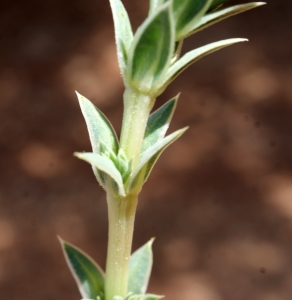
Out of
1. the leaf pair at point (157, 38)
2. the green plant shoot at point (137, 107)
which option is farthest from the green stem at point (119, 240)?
the leaf pair at point (157, 38)

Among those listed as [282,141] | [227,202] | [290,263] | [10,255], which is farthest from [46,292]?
[282,141]

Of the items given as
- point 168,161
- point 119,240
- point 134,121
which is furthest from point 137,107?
point 168,161

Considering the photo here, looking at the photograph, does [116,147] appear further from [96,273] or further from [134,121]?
[96,273]

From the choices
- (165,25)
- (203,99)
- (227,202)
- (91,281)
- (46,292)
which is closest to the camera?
(165,25)

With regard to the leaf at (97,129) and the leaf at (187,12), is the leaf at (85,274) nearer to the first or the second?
the leaf at (97,129)

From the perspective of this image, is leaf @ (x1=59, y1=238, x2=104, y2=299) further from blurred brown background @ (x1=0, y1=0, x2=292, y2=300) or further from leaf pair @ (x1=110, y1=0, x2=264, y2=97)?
blurred brown background @ (x1=0, y1=0, x2=292, y2=300)

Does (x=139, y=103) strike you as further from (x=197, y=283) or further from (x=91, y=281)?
(x=197, y=283)

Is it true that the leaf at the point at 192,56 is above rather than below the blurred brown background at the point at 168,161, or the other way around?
above
